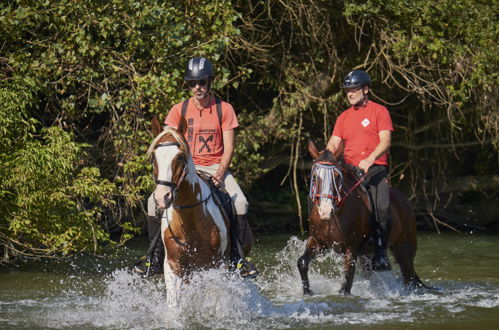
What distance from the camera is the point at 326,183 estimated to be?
900 cm

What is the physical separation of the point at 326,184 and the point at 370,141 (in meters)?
1.06

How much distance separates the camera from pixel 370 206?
32.0 ft

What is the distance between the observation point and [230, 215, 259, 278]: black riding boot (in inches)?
321

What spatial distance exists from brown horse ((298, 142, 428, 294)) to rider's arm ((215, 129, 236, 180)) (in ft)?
3.85

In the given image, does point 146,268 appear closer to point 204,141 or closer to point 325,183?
point 204,141

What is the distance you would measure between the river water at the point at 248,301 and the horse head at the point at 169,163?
104 cm

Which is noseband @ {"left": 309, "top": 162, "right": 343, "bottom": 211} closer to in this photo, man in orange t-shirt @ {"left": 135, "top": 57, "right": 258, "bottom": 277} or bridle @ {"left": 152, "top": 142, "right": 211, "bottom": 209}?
man in orange t-shirt @ {"left": 135, "top": 57, "right": 258, "bottom": 277}

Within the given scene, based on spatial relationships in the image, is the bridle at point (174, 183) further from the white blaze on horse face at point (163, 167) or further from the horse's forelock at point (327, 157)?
the horse's forelock at point (327, 157)

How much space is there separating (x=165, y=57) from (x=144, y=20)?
669 mm

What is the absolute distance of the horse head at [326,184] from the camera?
29.4ft

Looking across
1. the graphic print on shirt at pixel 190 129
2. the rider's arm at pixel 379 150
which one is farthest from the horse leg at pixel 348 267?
the graphic print on shirt at pixel 190 129

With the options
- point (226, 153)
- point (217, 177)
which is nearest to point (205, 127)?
point (226, 153)

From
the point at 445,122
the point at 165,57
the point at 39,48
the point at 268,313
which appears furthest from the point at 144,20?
the point at 445,122

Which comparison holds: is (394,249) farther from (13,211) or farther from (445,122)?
(445,122)
